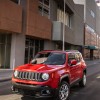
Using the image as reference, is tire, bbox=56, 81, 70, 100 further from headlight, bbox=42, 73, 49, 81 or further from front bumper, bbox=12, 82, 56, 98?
headlight, bbox=42, 73, 49, 81

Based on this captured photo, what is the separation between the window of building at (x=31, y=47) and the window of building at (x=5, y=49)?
3.99 meters

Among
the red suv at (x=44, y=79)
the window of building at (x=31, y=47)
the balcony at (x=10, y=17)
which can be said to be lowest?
the red suv at (x=44, y=79)

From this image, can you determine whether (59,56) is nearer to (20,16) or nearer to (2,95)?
(2,95)

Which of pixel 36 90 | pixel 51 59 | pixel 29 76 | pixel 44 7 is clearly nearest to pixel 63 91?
pixel 36 90

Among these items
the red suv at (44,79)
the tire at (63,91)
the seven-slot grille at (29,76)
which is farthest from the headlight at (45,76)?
the tire at (63,91)

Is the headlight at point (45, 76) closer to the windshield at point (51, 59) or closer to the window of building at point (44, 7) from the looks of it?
the windshield at point (51, 59)

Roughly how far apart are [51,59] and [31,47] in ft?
74.8

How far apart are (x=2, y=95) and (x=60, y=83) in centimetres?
282

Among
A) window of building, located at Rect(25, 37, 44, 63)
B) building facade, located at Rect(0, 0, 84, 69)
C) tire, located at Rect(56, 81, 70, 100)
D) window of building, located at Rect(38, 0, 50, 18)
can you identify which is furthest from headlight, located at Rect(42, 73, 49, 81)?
window of building, located at Rect(38, 0, 50, 18)

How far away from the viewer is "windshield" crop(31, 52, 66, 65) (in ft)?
34.3

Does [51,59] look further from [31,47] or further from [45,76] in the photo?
[31,47]

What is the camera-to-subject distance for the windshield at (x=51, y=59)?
1046 centimetres

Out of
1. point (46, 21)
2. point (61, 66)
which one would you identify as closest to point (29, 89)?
point (61, 66)

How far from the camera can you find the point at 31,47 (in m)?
33.4
